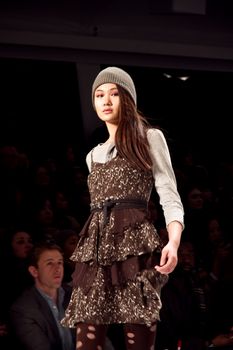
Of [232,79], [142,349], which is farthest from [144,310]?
[232,79]

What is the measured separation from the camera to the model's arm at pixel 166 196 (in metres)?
1.89

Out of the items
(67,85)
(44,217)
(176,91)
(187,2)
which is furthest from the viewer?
(176,91)

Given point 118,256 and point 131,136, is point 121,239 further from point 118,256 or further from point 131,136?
point 131,136

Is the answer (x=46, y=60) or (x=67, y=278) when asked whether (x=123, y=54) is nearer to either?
(x=46, y=60)

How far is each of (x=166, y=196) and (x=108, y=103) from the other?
260 millimetres

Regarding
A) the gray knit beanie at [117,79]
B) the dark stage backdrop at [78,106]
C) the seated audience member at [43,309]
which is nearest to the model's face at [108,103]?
the gray knit beanie at [117,79]

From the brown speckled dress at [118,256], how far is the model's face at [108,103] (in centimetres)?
10

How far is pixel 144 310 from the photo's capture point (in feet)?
6.17

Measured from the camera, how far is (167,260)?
189 cm

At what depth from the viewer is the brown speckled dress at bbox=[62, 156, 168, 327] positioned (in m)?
1.91

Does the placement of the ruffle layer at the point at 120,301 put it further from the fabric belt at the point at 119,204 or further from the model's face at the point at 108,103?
the model's face at the point at 108,103

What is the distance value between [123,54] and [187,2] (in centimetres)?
55

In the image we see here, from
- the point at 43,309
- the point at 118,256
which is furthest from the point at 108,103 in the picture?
the point at 43,309

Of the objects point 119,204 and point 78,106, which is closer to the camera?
point 119,204
